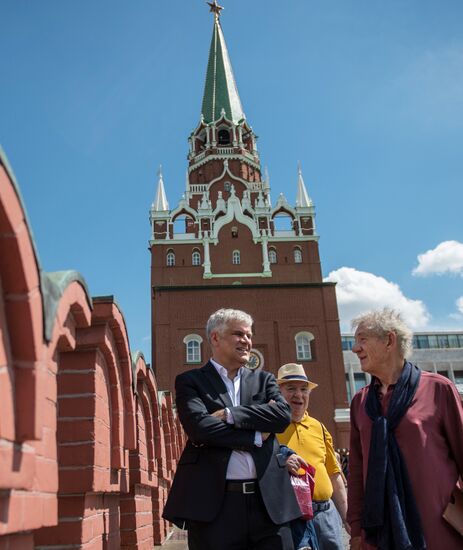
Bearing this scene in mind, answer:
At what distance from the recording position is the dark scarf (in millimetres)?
2676

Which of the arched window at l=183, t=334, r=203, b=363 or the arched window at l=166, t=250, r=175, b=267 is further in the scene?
the arched window at l=166, t=250, r=175, b=267

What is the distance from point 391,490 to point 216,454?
901mm

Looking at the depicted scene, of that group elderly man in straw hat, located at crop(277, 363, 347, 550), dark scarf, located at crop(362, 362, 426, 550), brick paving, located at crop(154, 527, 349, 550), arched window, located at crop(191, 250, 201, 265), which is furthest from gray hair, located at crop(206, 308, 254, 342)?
arched window, located at crop(191, 250, 201, 265)

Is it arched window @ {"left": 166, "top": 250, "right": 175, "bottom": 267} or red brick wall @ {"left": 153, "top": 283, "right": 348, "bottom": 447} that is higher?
arched window @ {"left": 166, "top": 250, "right": 175, "bottom": 267}

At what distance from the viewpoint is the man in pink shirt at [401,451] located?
2.70 m

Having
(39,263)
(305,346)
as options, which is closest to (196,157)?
(305,346)

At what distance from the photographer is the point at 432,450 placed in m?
2.82

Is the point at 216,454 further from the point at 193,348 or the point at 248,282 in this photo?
the point at 248,282

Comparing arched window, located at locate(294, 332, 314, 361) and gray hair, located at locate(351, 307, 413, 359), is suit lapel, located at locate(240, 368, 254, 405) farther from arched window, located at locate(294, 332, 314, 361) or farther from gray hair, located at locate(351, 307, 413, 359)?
arched window, located at locate(294, 332, 314, 361)

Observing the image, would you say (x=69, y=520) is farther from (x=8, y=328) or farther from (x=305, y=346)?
(x=305, y=346)

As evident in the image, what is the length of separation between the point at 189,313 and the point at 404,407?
24.2m

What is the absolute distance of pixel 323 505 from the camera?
12.9ft

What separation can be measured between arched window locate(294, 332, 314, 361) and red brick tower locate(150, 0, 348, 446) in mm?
49

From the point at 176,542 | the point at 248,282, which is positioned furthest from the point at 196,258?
the point at 176,542
